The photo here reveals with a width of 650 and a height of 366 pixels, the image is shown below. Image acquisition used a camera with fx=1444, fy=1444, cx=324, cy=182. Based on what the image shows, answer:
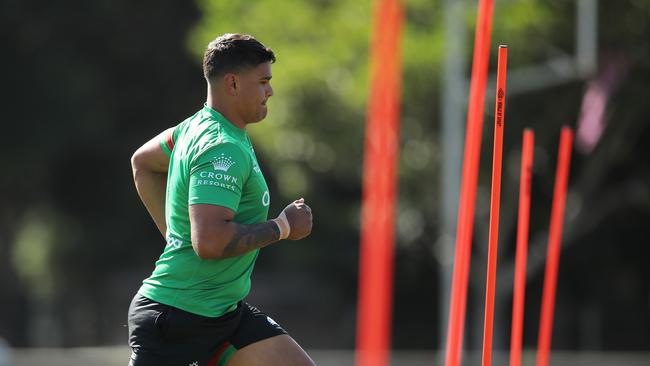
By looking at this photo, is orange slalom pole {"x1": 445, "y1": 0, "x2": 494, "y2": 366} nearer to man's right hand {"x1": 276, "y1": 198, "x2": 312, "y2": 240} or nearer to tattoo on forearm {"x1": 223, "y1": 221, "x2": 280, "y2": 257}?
man's right hand {"x1": 276, "y1": 198, "x2": 312, "y2": 240}

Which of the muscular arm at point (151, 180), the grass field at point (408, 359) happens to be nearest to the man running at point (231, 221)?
the muscular arm at point (151, 180)

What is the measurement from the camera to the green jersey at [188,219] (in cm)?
493

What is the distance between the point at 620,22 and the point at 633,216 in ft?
25.0

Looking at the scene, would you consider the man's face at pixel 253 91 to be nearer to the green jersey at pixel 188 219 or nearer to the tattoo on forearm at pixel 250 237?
the green jersey at pixel 188 219

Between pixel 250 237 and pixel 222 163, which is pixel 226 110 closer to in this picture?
pixel 222 163

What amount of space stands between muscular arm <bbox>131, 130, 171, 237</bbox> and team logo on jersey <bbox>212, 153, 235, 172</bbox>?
70cm

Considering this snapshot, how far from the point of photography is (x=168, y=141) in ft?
17.7

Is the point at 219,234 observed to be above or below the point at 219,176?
below

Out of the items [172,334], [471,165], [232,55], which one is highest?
[232,55]

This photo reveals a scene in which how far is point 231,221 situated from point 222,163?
20 cm

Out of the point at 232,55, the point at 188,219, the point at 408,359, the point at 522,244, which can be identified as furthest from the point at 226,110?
the point at 408,359

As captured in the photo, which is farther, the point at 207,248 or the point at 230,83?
the point at 230,83

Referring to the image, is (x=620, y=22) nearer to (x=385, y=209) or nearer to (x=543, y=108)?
(x=543, y=108)

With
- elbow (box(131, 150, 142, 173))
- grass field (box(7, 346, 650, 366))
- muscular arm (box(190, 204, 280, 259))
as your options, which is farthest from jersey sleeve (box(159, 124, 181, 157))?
grass field (box(7, 346, 650, 366))
